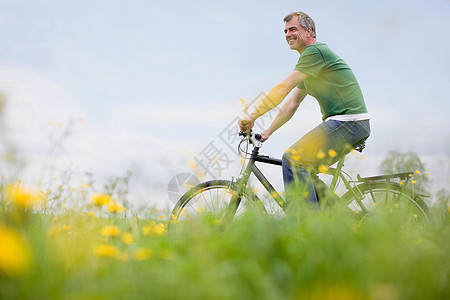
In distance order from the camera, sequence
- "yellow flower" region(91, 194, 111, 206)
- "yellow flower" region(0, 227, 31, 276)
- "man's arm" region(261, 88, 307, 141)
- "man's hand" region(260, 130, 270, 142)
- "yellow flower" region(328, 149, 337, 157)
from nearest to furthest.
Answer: "yellow flower" region(0, 227, 31, 276)
"yellow flower" region(91, 194, 111, 206)
"yellow flower" region(328, 149, 337, 157)
"man's hand" region(260, 130, 270, 142)
"man's arm" region(261, 88, 307, 141)

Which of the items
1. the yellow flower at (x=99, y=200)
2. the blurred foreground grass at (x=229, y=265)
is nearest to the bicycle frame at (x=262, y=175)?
the blurred foreground grass at (x=229, y=265)

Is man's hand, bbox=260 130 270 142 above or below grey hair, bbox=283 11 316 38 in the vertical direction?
below

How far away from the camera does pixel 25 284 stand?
1.71 m

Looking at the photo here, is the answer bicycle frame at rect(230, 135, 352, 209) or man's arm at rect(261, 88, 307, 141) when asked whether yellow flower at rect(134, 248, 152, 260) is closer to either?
bicycle frame at rect(230, 135, 352, 209)

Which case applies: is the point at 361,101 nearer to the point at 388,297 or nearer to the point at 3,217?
the point at 388,297

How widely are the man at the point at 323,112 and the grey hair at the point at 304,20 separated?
432 mm

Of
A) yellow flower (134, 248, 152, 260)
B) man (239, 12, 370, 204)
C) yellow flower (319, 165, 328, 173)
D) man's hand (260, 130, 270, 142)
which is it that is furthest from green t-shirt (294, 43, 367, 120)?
yellow flower (134, 248, 152, 260)

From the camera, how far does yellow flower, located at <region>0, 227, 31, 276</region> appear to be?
163cm

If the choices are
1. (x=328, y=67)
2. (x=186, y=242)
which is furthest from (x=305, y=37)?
(x=186, y=242)

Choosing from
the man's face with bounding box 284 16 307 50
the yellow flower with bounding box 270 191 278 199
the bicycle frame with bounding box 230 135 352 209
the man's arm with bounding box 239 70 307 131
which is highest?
the man's face with bounding box 284 16 307 50

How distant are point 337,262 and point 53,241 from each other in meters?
1.44

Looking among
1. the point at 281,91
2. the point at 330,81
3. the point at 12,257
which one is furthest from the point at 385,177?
the point at 12,257

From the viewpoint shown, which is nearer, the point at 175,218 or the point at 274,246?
the point at 274,246

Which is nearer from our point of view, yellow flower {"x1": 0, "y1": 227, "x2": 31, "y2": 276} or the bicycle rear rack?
yellow flower {"x1": 0, "y1": 227, "x2": 31, "y2": 276}
